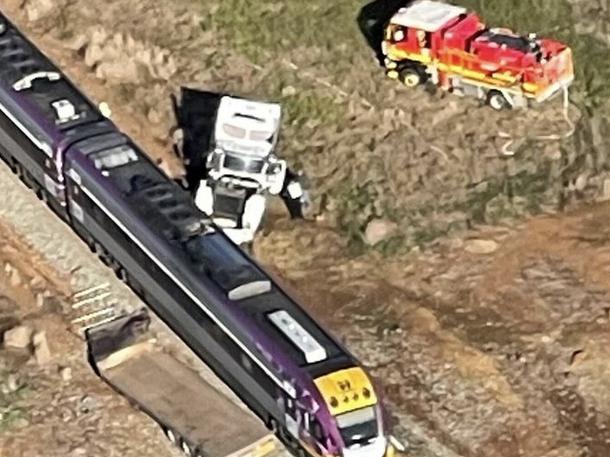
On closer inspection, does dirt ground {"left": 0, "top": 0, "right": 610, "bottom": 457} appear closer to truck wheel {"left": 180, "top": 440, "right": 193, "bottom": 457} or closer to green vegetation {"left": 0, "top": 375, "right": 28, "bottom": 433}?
green vegetation {"left": 0, "top": 375, "right": 28, "bottom": 433}

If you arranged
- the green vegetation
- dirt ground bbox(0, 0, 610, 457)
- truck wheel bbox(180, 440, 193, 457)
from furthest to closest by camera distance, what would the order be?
dirt ground bbox(0, 0, 610, 457), the green vegetation, truck wheel bbox(180, 440, 193, 457)

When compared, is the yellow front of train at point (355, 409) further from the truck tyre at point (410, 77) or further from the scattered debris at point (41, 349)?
the truck tyre at point (410, 77)

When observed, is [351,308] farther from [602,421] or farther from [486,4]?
[486,4]

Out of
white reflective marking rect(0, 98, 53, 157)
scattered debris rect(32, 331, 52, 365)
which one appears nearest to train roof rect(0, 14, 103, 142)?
white reflective marking rect(0, 98, 53, 157)

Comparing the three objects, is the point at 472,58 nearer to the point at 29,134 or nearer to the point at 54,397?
the point at 29,134

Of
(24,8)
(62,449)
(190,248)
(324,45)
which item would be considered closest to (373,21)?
(324,45)

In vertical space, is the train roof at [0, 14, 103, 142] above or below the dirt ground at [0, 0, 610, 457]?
above
